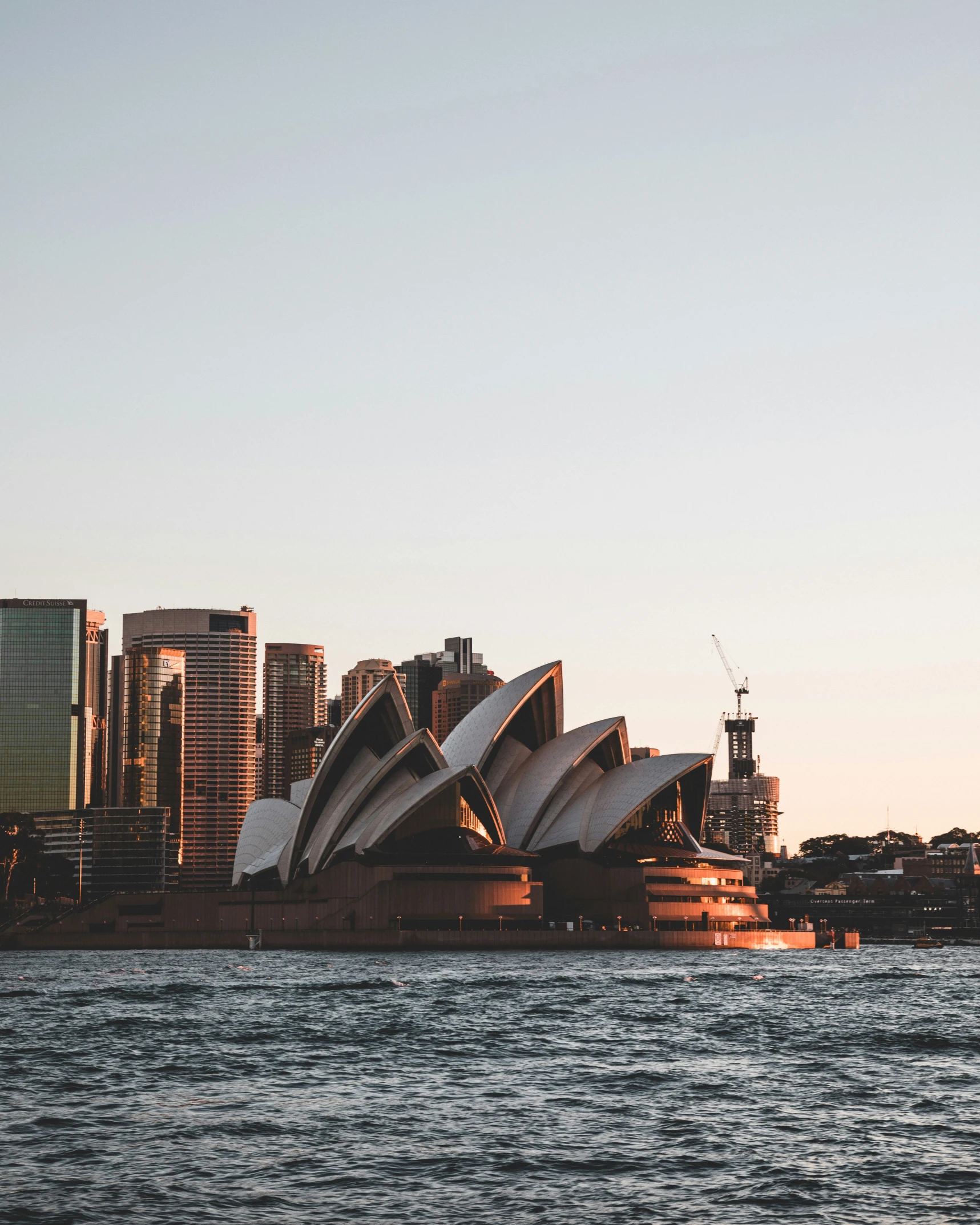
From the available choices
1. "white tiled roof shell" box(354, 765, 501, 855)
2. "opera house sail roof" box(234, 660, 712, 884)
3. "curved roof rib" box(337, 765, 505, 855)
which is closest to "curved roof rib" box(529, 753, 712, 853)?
"opera house sail roof" box(234, 660, 712, 884)

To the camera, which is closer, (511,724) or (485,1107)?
(485,1107)

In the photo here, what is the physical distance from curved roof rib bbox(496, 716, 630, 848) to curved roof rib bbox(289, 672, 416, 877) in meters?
10.2

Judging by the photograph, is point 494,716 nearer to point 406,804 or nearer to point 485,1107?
Result: point 406,804

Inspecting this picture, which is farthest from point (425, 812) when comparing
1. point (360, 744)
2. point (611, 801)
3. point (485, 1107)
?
point (485, 1107)

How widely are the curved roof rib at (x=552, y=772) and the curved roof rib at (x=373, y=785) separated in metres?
8.51


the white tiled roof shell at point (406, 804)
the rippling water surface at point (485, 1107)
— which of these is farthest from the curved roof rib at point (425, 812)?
the rippling water surface at point (485, 1107)

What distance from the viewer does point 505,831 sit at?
409ft

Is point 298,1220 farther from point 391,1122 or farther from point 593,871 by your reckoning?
point 593,871

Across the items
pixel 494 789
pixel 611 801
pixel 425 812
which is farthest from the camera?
pixel 494 789

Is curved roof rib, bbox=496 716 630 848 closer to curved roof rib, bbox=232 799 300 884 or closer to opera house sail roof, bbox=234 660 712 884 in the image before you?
opera house sail roof, bbox=234 660 712 884

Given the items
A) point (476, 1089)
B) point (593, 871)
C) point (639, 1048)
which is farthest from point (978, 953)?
point (476, 1089)

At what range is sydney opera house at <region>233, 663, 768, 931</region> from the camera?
11331 centimetres

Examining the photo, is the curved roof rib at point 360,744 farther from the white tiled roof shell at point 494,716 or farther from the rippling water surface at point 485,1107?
the rippling water surface at point 485,1107

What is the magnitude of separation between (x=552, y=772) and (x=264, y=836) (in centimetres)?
2718
